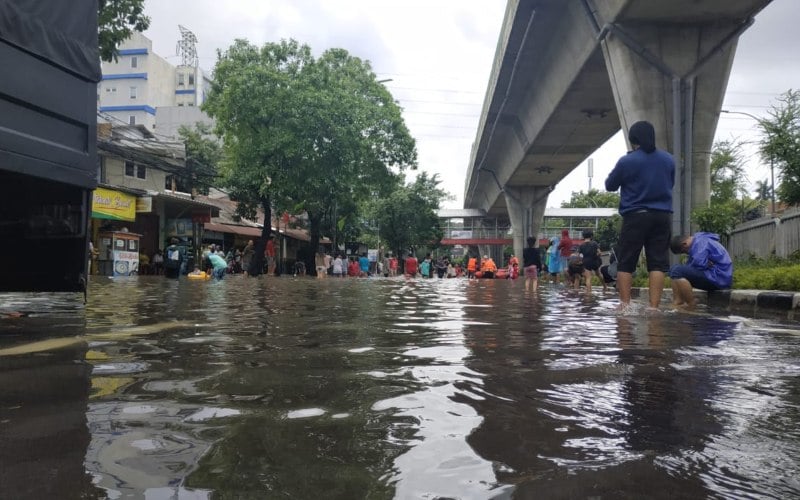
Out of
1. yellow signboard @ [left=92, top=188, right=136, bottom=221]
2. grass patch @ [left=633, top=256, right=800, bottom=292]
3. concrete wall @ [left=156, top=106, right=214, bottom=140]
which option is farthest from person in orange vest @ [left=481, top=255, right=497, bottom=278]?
concrete wall @ [left=156, top=106, right=214, bottom=140]

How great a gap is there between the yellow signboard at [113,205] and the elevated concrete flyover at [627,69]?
15.1m

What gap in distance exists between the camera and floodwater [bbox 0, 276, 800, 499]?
1342mm

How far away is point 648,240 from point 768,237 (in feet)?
28.8

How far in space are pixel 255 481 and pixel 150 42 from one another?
7431 centimetres

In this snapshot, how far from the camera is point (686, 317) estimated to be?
19.5 ft

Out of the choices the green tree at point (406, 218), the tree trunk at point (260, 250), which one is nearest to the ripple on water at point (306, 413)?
the tree trunk at point (260, 250)

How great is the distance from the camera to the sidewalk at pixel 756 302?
684 cm

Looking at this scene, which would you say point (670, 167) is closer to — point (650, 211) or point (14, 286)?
point (650, 211)

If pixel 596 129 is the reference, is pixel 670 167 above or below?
below

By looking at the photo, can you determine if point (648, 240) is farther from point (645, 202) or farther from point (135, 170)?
point (135, 170)

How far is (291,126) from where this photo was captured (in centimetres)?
2739

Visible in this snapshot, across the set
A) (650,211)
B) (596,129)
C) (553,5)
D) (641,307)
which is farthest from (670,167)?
(596,129)

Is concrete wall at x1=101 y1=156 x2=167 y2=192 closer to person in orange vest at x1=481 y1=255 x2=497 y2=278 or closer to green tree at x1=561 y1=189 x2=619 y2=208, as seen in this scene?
person in orange vest at x1=481 y1=255 x2=497 y2=278

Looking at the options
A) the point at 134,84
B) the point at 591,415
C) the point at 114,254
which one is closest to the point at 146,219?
the point at 114,254
